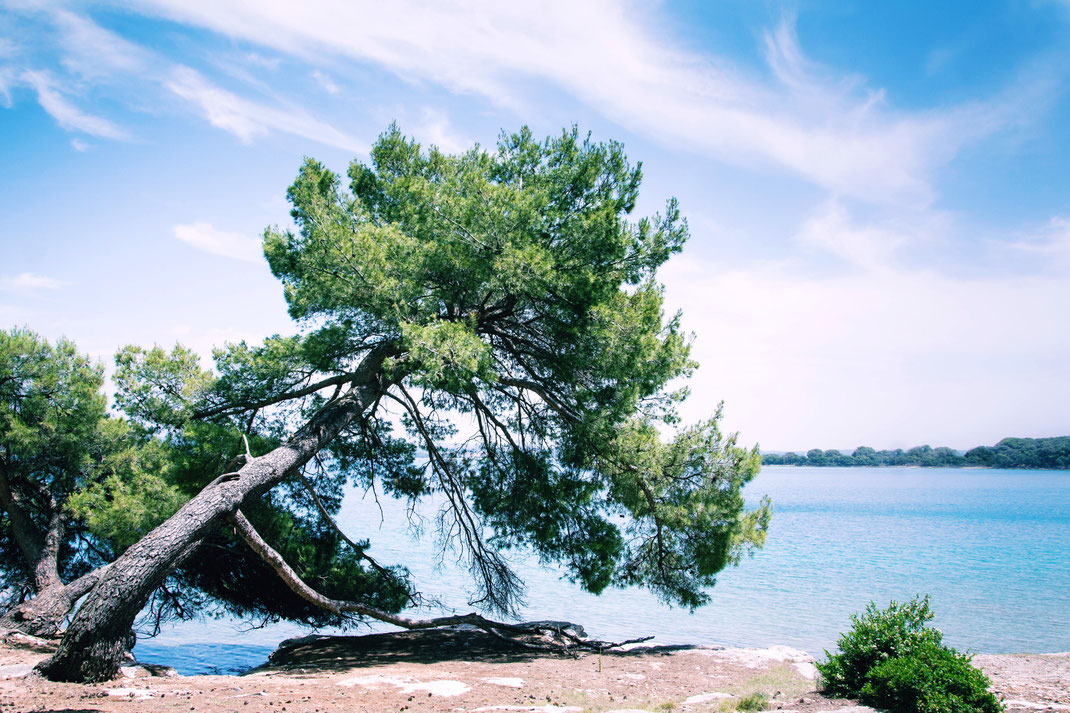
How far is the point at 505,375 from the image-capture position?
984cm

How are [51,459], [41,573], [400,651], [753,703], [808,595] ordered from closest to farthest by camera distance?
[753,703] < [400,651] < [41,573] < [51,459] < [808,595]

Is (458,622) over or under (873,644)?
under

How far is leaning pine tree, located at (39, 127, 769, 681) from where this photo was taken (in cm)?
841

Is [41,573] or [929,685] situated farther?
[41,573]

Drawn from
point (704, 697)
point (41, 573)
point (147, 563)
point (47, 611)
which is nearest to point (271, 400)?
point (147, 563)

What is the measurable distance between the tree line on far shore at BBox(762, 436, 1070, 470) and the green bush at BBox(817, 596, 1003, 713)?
8288cm

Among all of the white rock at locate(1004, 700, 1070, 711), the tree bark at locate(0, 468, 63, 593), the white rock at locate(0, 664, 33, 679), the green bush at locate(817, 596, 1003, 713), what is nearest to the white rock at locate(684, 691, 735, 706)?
the green bush at locate(817, 596, 1003, 713)

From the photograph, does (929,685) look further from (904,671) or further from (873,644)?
(873,644)

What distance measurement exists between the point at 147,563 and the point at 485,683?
387cm

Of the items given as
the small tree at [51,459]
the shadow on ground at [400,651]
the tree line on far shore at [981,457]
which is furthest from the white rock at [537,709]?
the tree line on far shore at [981,457]

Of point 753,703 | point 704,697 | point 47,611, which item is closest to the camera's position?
point 753,703

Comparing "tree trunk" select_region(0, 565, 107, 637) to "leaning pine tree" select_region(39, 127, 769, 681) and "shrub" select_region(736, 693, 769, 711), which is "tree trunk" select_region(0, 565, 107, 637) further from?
"shrub" select_region(736, 693, 769, 711)

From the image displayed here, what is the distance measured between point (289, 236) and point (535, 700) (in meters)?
7.38

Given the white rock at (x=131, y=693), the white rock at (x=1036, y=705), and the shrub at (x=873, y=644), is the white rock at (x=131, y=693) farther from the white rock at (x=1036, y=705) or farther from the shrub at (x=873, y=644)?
the white rock at (x=1036, y=705)
